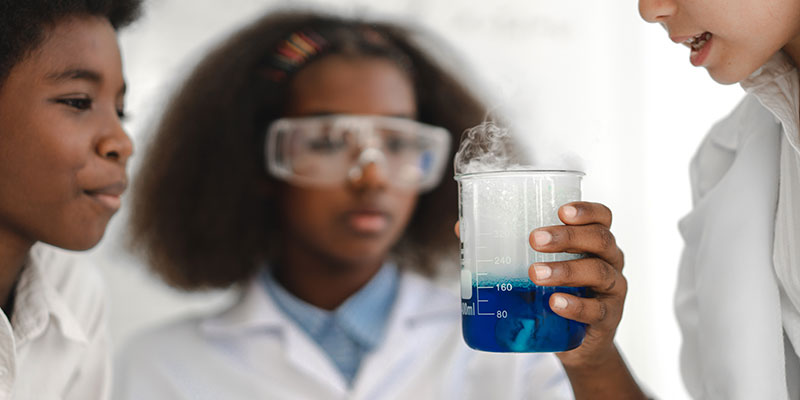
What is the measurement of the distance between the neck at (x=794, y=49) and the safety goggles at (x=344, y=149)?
1069mm

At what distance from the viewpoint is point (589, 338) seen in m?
1.19

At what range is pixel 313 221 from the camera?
2.06 m

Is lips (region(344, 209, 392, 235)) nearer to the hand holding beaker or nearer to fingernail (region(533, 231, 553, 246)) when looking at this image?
the hand holding beaker

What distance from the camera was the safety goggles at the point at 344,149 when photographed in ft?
6.68

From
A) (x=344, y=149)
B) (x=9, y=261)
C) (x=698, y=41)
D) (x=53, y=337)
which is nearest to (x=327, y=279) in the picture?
(x=344, y=149)

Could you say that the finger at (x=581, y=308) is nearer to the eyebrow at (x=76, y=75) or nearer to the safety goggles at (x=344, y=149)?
the eyebrow at (x=76, y=75)

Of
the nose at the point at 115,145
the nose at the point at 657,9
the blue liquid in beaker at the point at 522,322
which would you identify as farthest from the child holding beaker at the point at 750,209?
the nose at the point at 115,145

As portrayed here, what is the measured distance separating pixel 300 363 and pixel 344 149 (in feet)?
1.95

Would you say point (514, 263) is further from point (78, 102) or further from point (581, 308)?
point (78, 102)

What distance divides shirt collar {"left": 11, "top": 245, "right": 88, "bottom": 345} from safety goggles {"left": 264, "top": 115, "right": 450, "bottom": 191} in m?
0.76

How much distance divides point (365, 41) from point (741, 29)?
1314mm

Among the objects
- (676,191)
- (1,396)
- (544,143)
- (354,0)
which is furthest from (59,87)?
(676,191)

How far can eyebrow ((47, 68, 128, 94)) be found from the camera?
1.26 m

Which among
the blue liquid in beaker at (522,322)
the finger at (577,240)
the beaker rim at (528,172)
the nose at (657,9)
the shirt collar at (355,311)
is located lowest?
the shirt collar at (355,311)
